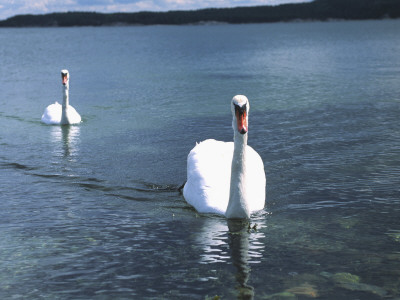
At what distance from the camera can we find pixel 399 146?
13297mm

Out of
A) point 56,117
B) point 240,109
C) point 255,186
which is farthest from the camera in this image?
point 56,117

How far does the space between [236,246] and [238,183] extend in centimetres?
102

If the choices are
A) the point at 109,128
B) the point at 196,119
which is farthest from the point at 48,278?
the point at 196,119

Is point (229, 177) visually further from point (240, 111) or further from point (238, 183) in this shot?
point (240, 111)

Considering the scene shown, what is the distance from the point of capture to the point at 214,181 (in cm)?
915

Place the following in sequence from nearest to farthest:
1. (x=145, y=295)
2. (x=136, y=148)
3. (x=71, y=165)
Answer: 1. (x=145, y=295)
2. (x=71, y=165)
3. (x=136, y=148)

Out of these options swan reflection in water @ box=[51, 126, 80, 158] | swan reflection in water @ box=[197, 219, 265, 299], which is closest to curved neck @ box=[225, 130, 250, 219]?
swan reflection in water @ box=[197, 219, 265, 299]

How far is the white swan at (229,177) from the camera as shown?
841 cm

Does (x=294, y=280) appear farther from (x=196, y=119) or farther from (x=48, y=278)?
(x=196, y=119)

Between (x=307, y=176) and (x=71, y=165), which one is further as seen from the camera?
(x=71, y=165)

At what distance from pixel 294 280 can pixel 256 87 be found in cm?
2052

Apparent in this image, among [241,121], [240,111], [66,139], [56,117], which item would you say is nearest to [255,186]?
[241,121]

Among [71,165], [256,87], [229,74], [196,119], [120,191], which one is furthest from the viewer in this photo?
[229,74]

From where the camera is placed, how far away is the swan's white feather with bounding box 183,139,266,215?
29.4 ft
